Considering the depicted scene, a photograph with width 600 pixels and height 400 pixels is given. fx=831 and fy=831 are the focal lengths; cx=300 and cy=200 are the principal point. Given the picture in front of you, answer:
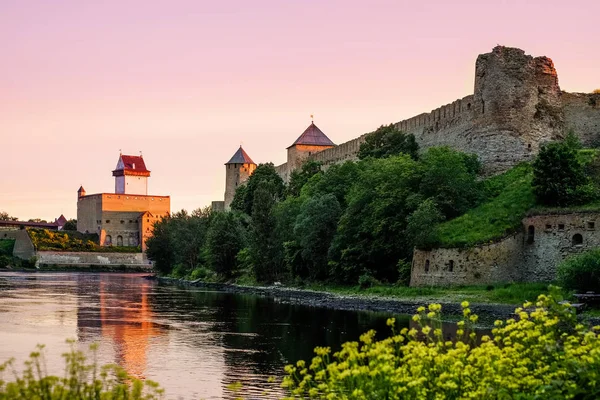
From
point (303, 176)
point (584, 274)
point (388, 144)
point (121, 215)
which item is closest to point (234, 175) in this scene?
point (303, 176)

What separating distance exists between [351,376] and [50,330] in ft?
61.6

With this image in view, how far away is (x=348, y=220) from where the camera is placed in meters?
42.3

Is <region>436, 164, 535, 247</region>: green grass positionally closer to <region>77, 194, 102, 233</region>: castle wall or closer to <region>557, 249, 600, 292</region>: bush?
<region>557, 249, 600, 292</region>: bush

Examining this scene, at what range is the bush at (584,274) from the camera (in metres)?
26.7

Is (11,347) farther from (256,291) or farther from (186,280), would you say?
(186,280)

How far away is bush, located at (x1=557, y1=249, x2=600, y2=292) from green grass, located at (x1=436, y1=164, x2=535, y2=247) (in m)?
7.27

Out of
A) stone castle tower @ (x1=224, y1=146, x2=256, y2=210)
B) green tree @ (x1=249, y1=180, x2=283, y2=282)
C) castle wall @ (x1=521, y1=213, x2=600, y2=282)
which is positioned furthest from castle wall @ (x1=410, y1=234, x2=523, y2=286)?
stone castle tower @ (x1=224, y1=146, x2=256, y2=210)

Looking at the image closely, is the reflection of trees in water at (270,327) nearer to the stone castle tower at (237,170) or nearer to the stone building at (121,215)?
the stone castle tower at (237,170)

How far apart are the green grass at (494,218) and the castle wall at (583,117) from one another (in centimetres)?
505

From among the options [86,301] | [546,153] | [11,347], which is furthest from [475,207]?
[11,347]

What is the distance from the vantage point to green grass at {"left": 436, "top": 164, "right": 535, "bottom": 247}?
35312 mm

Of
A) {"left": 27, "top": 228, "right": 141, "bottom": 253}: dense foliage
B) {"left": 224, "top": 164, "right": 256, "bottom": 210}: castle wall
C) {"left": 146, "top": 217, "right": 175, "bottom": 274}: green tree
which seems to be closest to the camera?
{"left": 146, "top": 217, "right": 175, "bottom": 274}: green tree

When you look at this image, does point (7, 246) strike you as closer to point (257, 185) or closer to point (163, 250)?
point (163, 250)

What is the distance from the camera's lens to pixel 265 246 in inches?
2026
